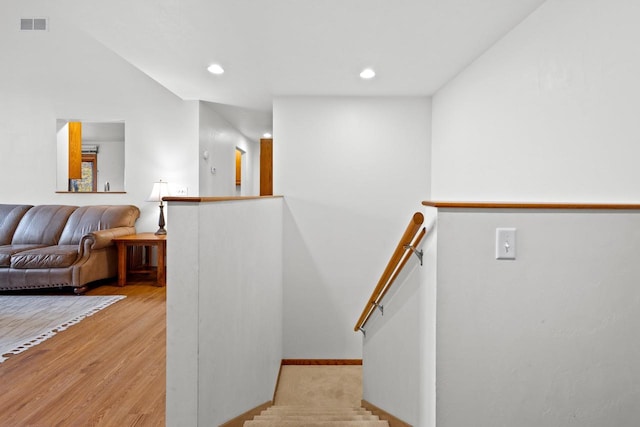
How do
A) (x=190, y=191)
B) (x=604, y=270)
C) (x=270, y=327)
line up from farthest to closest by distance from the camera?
(x=190, y=191) → (x=270, y=327) → (x=604, y=270)

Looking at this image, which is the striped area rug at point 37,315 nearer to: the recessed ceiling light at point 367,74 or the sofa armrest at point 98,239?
the sofa armrest at point 98,239

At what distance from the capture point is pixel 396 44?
250 cm

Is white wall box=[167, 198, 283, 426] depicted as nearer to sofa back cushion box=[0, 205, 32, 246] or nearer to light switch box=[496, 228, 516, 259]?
light switch box=[496, 228, 516, 259]

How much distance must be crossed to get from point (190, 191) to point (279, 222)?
1930mm

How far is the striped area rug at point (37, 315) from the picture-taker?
294 centimetres

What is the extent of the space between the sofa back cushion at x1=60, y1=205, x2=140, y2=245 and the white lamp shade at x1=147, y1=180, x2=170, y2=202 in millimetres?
481

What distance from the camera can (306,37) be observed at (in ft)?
7.99

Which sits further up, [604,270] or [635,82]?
[635,82]

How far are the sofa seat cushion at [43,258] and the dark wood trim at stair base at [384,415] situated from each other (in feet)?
12.5

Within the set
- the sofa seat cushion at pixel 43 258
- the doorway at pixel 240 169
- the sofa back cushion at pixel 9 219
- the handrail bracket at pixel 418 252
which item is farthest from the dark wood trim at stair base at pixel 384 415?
the doorway at pixel 240 169

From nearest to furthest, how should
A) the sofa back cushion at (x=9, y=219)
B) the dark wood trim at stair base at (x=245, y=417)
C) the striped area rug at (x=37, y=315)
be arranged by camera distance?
the dark wood trim at stair base at (x=245, y=417)
the striped area rug at (x=37, y=315)
the sofa back cushion at (x=9, y=219)

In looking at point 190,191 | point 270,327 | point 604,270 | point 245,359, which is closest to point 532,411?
Result: point 604,270

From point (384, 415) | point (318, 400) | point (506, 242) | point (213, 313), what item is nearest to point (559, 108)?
point (506, 242)

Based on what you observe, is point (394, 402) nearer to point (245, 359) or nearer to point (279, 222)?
point (245, 359)
